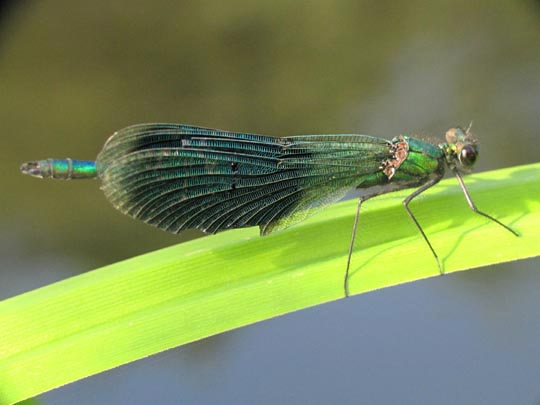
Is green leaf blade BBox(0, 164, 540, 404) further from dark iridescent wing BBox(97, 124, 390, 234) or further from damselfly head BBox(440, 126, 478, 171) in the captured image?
damselfly head BBox(440, 126, 478, 171)

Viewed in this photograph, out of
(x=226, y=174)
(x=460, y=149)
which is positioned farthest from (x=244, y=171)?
(x=460, y=149)

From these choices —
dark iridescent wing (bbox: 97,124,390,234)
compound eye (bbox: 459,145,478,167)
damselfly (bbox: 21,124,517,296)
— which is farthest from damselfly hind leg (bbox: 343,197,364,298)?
compound eye (bbox: 459,145,478,167)

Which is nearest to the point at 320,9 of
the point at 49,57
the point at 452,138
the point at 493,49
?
the point at 493,49

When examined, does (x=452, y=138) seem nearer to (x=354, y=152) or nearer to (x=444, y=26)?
(x=354, y=152)

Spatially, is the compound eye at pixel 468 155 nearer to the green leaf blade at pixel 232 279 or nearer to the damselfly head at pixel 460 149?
the damselfly head at pixel 460 149

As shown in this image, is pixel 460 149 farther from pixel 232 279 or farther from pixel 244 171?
pixel 232 279

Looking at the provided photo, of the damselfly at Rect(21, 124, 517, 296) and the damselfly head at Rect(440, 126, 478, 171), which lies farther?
the damselfly head at Rect(440, 126, 478, 171)

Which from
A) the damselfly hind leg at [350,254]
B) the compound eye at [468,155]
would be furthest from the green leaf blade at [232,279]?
the compound eye at [468,155]
